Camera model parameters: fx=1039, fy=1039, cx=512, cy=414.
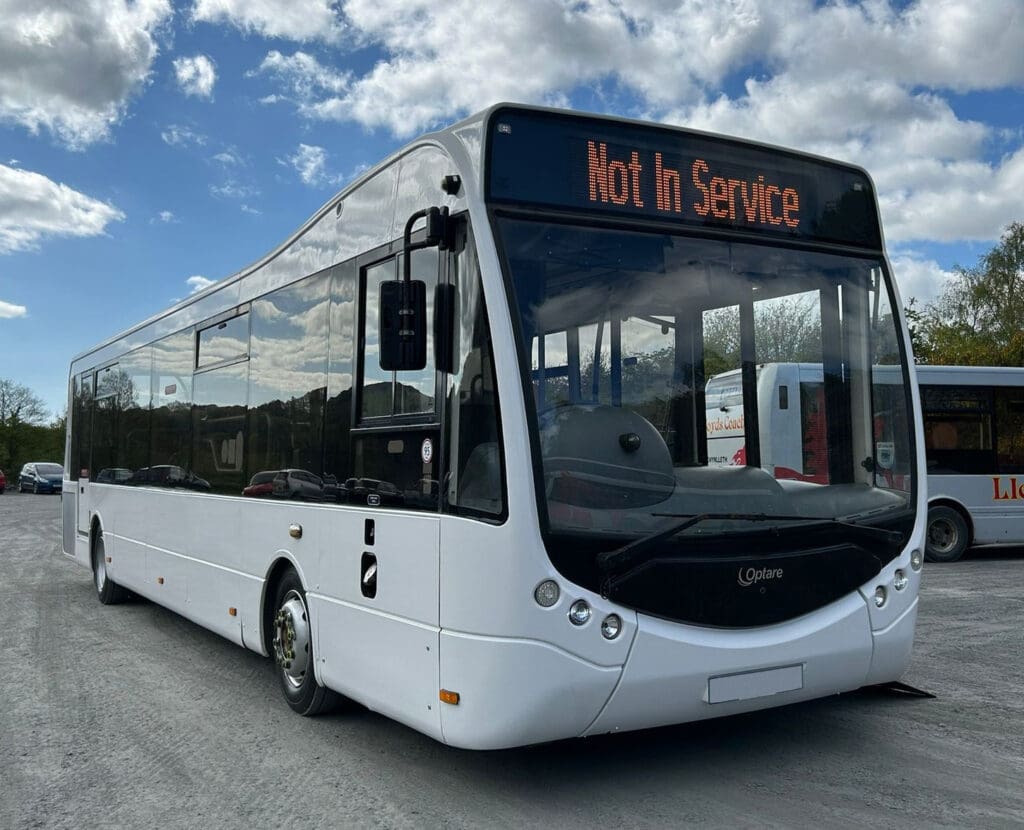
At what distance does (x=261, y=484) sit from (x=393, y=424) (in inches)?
82.5

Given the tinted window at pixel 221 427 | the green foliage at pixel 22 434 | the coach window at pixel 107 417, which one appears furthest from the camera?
the green foliage at pixel 22 434

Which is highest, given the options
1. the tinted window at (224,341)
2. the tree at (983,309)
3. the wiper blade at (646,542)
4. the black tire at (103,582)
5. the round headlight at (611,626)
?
the tree at (983,309)

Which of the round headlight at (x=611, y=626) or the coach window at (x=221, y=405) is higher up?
the coach window at (x=221, y=405)

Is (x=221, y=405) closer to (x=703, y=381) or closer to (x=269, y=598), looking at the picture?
(x=269, y=598)

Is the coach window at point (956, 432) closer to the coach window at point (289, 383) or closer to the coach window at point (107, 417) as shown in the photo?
the coach window at point (107, 417)

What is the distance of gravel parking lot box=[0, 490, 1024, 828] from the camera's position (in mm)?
4629

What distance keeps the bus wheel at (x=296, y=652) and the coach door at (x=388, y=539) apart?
0.33 metres

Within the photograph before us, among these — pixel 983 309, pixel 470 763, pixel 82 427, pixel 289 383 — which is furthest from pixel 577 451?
pixel 983 309

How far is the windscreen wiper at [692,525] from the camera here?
4500mm

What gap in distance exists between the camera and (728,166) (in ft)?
17.9

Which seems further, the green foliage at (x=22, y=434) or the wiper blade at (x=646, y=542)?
the green foliage at (x=22, y=434)

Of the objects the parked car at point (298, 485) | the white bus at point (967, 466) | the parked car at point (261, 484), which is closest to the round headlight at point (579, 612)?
the parked car at point (298, 485)

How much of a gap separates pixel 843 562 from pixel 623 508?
4.21 ft

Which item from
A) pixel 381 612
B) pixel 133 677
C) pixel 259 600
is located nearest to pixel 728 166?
pixel 381 612
